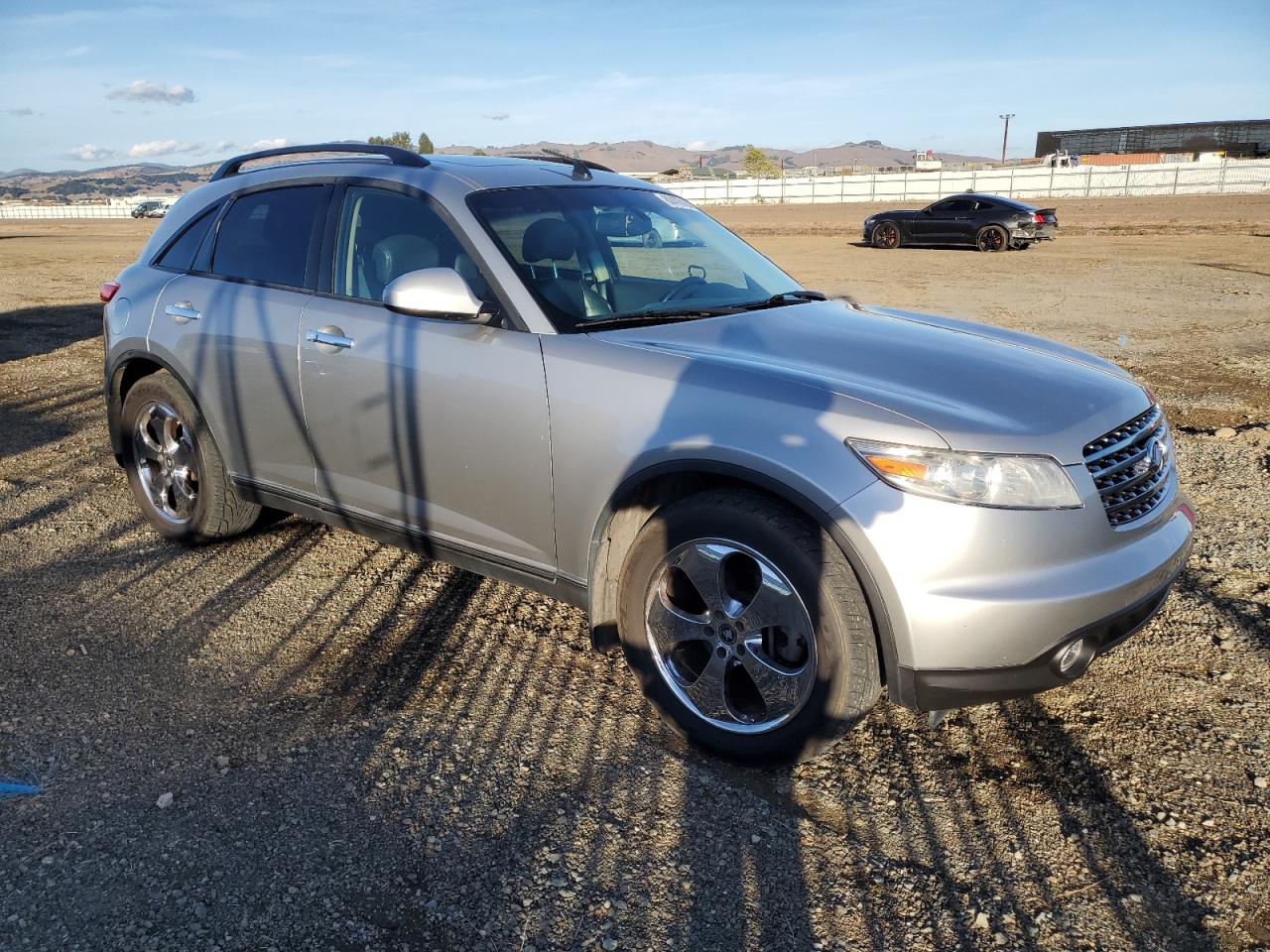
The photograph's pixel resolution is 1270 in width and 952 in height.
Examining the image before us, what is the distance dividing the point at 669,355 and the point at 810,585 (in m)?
0.87

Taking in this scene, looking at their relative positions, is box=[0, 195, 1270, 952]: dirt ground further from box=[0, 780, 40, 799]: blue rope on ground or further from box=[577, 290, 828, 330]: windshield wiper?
box=[577, 290, 828, 330]: windshield wiper

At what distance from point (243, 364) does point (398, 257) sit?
926 millimetres

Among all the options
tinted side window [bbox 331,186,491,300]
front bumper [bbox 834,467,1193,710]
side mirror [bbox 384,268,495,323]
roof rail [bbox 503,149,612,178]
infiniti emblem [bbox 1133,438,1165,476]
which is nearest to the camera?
front bumper [bbox 834,467,1193,710]

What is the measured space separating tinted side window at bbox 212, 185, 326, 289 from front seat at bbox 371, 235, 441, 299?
41 cm

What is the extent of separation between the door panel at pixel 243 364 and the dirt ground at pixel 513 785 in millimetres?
642

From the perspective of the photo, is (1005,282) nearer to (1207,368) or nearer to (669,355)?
(1207,368)

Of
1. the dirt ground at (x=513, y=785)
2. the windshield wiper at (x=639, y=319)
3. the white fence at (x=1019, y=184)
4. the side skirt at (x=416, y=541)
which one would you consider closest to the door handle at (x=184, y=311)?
the side skirt at (x=416, y=541)

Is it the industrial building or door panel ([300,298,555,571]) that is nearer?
door panel ([300,298,555,571])

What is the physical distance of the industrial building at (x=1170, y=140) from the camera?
294ft

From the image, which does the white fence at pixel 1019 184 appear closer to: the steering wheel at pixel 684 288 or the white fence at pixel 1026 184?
the white fence at pixel 1026 184

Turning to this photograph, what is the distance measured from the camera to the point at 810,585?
2809 mm

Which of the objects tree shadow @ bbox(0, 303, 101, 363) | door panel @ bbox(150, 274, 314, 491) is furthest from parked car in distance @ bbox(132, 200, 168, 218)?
door panel @ bbox(150, 274, 314, 491)

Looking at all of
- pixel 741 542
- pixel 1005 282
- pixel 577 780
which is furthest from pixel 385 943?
pixel 1005 282

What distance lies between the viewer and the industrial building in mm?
89719
